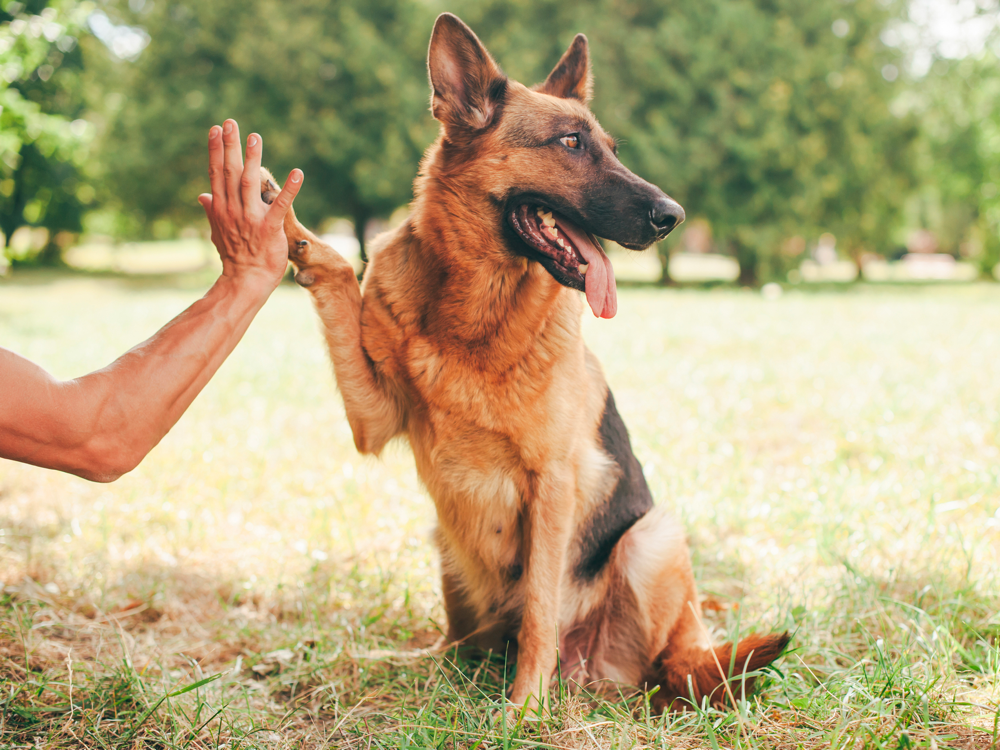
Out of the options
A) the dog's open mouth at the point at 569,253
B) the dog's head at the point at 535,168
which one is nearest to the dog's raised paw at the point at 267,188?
the dog's head at the point at 535,168

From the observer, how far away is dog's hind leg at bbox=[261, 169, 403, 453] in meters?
2.25

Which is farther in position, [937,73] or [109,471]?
[937,73]

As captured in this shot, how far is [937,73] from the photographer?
79.7 feet

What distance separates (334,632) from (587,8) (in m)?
20.6

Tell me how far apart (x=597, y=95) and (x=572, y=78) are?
1773 cm

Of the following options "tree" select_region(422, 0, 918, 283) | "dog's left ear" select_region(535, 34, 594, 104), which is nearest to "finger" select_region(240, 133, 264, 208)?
"dog's left ear" select_region(535, 34, 594, 104)

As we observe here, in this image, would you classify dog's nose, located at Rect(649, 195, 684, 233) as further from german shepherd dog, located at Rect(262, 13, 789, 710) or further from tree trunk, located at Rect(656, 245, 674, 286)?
tree trunk, located at Rect(656, 245, 674, 286)

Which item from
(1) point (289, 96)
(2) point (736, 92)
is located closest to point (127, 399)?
(2) point (736, 92)

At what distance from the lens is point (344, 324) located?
2.33 m

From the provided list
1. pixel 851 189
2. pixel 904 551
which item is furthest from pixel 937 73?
pixel 904 551

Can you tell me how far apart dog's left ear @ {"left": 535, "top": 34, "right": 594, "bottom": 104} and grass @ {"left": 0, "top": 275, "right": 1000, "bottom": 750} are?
62.4 inches

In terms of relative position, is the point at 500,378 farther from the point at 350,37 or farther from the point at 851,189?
the point at 851,189

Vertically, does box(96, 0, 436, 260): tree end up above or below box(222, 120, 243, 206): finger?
above

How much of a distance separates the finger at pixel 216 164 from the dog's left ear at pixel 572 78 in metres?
1.46
